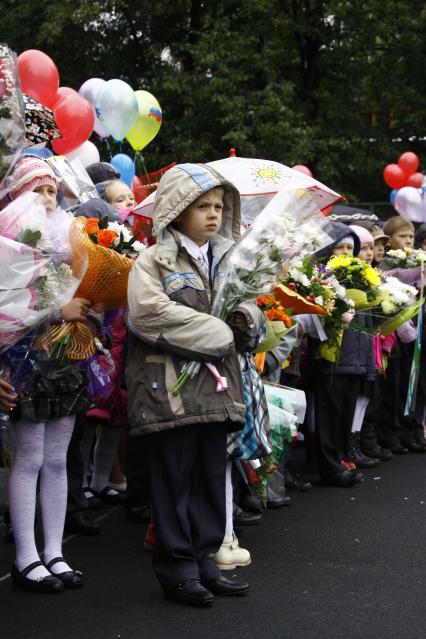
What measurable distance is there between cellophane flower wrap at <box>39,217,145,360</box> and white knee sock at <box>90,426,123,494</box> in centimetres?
202

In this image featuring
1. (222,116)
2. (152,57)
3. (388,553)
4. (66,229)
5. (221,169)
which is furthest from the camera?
(152,57)

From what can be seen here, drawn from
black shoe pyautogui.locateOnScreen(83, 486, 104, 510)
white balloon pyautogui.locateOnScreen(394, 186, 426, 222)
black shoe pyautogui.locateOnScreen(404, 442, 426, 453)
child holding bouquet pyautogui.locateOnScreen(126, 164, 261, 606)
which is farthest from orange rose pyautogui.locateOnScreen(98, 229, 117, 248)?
white balloon pyautogui.locateOnScreen(394, 186, 426, 222)

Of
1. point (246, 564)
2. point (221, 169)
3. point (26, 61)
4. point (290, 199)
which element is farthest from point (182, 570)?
point (26, 61)

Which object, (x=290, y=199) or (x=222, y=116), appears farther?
(x=222, y=116)

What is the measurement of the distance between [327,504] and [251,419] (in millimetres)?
1862

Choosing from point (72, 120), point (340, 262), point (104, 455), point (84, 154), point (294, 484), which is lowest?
point (294, 484)

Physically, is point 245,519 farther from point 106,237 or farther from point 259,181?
point 106,237

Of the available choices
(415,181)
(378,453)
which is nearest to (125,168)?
(378,453)

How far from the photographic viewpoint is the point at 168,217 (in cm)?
490

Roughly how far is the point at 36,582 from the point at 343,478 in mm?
3192

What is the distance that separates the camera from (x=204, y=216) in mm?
5004

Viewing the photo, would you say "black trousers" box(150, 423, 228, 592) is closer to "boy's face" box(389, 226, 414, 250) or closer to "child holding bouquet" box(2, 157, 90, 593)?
"child holding bouquet" box(2, 157, 90, 593)

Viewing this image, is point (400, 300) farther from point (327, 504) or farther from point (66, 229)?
point (66, 229)

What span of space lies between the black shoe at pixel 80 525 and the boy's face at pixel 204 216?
1950mm
